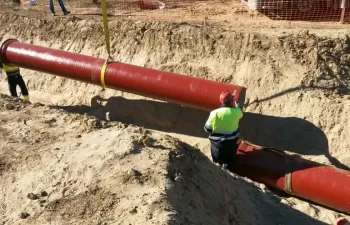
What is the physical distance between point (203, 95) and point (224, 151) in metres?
1.41

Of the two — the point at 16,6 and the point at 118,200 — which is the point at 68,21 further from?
the point at 118,200

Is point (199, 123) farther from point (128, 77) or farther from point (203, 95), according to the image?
point (128, 77)

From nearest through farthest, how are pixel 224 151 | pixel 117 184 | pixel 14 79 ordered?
pixel 117 184, pixel 224 151, pixel 14 79

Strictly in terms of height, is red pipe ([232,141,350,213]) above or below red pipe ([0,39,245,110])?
below

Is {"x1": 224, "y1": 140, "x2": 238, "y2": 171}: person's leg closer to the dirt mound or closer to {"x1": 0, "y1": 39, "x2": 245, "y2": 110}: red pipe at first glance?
the dirt mound

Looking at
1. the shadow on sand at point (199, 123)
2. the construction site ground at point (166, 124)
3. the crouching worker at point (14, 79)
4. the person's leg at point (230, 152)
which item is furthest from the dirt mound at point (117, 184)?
the crouching worker at point (14, 79)

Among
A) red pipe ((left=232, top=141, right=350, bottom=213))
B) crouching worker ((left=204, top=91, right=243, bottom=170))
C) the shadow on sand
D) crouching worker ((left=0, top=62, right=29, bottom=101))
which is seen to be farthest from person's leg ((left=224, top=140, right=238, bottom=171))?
crouching worker ((left=0, top=62, right=29, bottom=101))

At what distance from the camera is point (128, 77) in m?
9.66

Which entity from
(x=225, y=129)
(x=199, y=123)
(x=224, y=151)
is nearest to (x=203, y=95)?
(x=225, y=129)

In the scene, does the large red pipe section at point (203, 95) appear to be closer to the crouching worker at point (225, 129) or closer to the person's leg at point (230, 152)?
the person's leg at point (230, 152)

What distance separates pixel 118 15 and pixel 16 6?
461 cm

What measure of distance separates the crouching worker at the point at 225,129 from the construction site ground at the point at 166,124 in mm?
610

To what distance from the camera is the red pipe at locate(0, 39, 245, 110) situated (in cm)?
880

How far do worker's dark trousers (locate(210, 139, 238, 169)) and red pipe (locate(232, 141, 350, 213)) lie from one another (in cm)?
27
